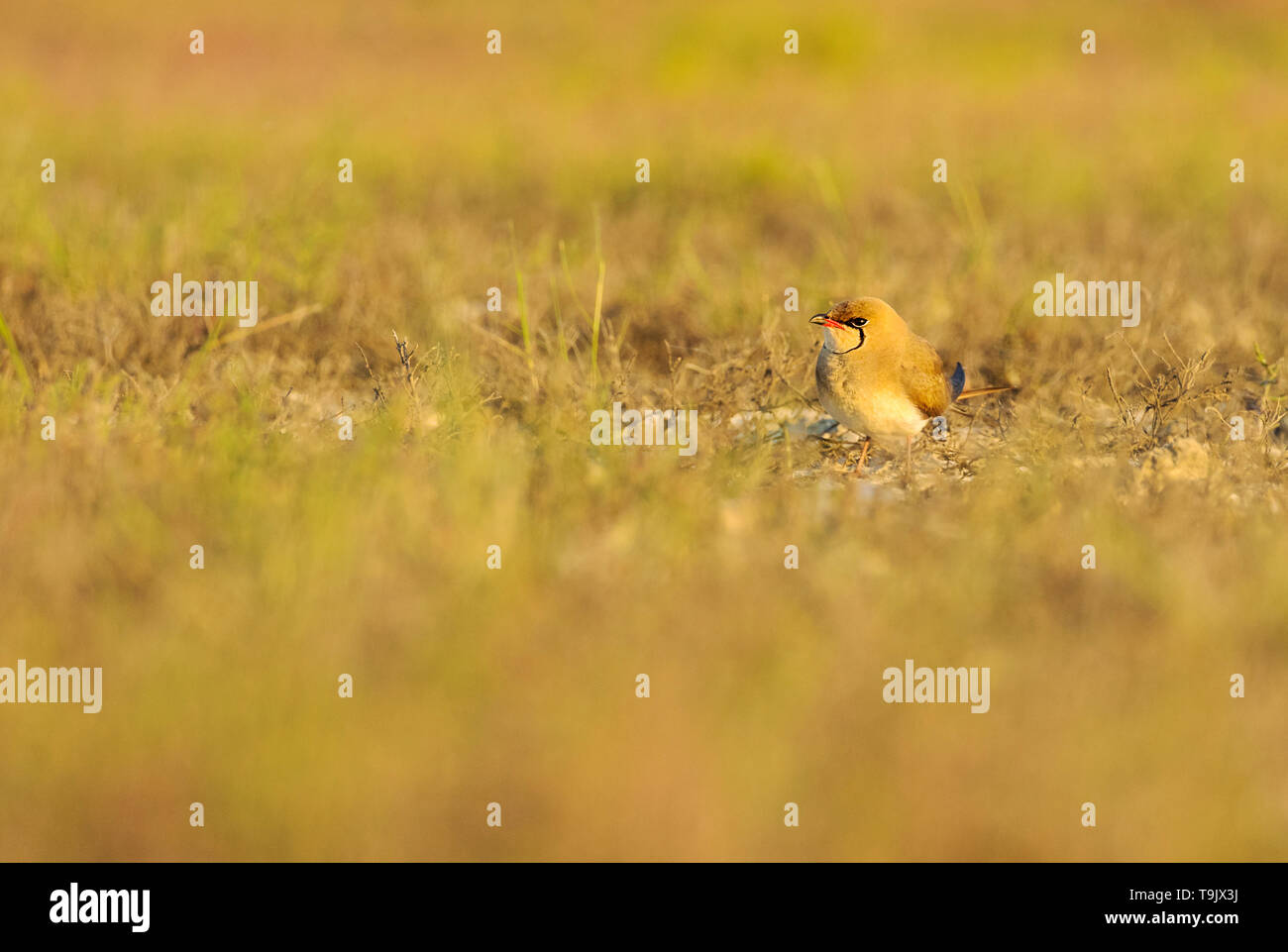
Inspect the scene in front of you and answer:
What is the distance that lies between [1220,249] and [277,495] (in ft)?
15.1

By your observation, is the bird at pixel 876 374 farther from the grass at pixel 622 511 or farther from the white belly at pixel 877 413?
the grass at pixel 622 511

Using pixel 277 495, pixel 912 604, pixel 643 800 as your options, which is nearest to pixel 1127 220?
pixel 912 604

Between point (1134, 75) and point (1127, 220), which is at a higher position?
point (1134, 75)

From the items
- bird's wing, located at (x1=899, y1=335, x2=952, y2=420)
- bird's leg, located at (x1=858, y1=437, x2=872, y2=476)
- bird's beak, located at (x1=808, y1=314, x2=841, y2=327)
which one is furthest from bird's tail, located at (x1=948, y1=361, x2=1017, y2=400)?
bird's beak, located at (x1=808, y1=314, x2=841, y2=327)

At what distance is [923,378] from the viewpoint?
13.0 feet

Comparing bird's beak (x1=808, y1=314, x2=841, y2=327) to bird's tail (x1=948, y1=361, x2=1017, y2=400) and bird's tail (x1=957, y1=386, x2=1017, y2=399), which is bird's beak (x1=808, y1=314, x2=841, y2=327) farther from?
bird's tail (x1=957, y1=386, x2=1017, y2=399)

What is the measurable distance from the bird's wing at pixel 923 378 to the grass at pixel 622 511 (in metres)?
0.20

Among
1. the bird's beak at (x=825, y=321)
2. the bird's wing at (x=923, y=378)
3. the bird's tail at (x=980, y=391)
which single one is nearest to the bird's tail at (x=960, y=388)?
the bird's tail at (x=980, y=391)

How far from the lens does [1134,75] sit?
1126cm

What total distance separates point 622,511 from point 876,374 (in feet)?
3.15

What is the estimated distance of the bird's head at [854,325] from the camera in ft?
12.9

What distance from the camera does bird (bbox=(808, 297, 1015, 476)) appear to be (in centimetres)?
384

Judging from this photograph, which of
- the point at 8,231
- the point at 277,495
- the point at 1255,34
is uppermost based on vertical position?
the point at 1255,34

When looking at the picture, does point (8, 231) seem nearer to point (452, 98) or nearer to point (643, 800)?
point (643, 800)
